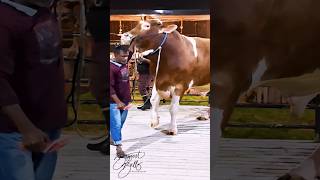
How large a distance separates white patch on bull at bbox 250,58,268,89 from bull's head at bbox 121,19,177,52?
53 centimetres

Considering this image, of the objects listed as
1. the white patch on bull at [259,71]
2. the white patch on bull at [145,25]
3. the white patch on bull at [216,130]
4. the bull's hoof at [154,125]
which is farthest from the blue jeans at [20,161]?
the white patch on bull at [259,71]

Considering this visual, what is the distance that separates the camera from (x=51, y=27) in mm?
2945

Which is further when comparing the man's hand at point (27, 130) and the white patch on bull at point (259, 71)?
the man's hand at point (27, 130)

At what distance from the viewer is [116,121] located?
9.47 ft

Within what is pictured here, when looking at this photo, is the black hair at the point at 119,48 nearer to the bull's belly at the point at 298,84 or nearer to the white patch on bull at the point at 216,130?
the white patch on bull at the point at 216,130

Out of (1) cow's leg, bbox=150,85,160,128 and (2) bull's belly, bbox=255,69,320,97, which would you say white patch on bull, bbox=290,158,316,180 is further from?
(1) cow's leg, bbox=150,85,160,128

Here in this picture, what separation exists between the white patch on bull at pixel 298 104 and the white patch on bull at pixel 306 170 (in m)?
0.29

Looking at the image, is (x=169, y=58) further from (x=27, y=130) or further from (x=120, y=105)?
(x=27, y=130)

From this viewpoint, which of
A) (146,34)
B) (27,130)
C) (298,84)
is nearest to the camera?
(298,84)

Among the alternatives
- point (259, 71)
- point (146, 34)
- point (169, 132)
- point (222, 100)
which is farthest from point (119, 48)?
point (259, 71)

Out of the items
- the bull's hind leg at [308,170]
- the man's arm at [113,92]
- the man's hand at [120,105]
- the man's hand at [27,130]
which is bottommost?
the bull's hind leg at [308,170]

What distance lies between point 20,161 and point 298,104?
1.72 metres

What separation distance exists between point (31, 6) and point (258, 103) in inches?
58.5

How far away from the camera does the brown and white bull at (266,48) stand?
2729mm
